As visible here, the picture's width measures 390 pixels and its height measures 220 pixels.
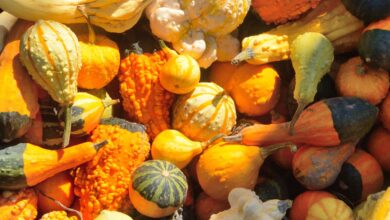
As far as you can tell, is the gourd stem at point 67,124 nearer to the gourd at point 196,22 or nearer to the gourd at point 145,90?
the gourd at point 145,90

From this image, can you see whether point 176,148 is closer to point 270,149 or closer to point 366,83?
point 270,149

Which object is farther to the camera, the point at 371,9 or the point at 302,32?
the point at 302,32

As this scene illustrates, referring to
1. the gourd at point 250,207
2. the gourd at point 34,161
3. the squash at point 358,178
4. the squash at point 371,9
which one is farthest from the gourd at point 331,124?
the gourd at point 34,161

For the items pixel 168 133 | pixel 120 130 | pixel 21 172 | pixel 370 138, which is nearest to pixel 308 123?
pixel 370 138

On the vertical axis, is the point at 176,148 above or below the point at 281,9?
below

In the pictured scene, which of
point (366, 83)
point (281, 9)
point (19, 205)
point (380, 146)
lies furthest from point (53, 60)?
point (380, 146)

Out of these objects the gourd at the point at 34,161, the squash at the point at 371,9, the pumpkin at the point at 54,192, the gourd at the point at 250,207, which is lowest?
the pumpkin at the point at 54,192

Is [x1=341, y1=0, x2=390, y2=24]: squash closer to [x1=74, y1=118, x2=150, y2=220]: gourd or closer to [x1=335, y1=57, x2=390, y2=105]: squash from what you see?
[x1=335, y1=57, x2=390, y2=105]: squash

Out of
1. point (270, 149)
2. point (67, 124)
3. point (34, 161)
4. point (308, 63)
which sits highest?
point (308, 63)
